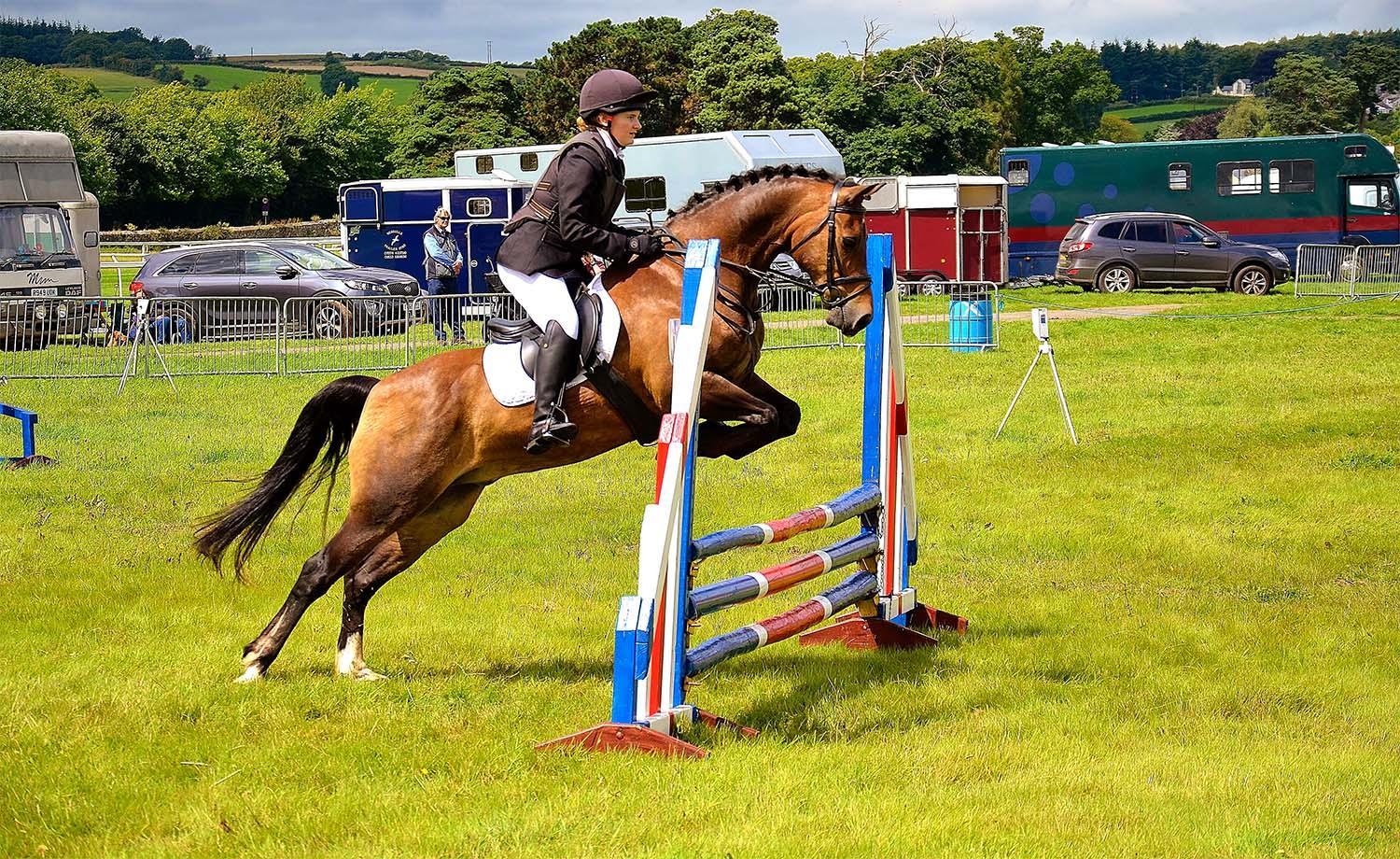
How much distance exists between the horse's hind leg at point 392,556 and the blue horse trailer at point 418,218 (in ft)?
72.6

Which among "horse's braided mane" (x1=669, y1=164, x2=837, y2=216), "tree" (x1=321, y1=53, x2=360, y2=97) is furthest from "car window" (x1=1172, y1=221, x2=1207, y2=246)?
"tree" (x1=321, y1=53, x2=360, y2=97)

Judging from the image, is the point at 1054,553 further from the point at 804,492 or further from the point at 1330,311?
the point at 1330,311

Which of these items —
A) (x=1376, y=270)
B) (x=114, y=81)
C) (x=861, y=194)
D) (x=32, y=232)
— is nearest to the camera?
(x=861, y=194)

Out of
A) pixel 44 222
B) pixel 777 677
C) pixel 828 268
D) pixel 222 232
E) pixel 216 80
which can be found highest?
pixel 216 80

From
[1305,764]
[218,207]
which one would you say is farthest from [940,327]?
[218,207]

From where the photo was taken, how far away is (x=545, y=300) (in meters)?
6.29

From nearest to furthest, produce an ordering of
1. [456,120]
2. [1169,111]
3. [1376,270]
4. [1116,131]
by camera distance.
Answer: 1. [1376,270]
2. [456,120]
3. [1116,131]
4. [1169,111]

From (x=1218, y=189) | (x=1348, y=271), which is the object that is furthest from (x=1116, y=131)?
(x=1348, y=271)

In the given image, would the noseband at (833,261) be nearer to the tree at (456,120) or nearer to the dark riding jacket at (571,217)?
the dark riding jacket at (571,217)

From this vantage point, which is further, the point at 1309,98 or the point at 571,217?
the point at 1309,98

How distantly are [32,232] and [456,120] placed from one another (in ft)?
113

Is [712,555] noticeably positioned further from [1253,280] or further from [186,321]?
[1253,280]

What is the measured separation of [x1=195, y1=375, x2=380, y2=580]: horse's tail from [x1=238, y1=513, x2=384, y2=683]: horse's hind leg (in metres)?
0.44

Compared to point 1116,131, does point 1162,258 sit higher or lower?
lower
